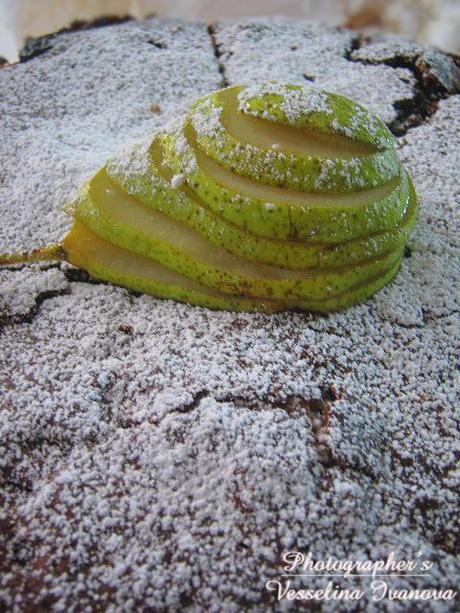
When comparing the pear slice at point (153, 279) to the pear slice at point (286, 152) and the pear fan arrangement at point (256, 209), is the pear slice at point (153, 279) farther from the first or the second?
the pear slice at point (286, 152)

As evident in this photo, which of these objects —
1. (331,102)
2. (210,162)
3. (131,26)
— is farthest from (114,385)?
(131,26)

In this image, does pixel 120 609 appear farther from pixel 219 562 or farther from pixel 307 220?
pixel 307 220

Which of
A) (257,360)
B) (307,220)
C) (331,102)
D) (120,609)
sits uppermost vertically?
(331,102)

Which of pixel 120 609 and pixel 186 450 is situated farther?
pixel 186 450

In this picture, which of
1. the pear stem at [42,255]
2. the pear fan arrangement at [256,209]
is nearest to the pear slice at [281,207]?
the pear fan arrangement at [256,209]

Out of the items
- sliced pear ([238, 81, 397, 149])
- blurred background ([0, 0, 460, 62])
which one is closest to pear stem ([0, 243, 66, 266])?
sliced pear ([238, 81, 397, 149])

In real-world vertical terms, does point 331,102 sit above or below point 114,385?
above

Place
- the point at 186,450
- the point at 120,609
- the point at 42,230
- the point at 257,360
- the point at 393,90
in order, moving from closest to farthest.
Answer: the point at 120,609 → the point at 186,450 → the point at 257,360 → the point at 42,230 → the point at 393,90
